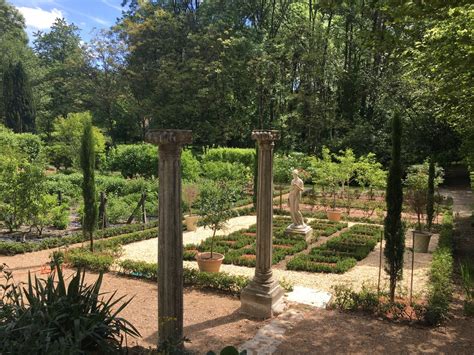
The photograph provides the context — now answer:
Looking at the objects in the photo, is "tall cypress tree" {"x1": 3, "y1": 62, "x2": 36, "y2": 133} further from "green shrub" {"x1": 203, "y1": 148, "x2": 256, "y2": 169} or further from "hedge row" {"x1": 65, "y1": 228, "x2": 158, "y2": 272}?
"hedge row" {"x1": 65, "y1": 228, "x2": 158, "y2": 272}

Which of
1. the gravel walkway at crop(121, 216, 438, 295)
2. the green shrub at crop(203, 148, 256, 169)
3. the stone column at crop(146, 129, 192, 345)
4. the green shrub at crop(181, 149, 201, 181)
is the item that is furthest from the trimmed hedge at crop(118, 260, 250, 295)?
the green shrub at crop(203, 148, 256, 169)

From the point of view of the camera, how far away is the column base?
7.04m

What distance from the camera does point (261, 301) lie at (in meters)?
7.08

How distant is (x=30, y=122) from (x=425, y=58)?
3607 centimetres

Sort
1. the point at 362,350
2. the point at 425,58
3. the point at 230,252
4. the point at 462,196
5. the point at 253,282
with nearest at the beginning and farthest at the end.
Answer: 1. the point at 362,350
2. the point at 253,282
3. the point at 425,58
4. the point at 230,252
5. the point at 462,196

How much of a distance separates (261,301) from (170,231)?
122 inches

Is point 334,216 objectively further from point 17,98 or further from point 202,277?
point 17,98

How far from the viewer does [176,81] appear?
31.2 meters

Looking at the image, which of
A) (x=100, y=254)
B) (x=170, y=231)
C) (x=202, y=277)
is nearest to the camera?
(x=170, y=231)

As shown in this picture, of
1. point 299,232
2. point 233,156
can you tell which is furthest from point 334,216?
point 233,156

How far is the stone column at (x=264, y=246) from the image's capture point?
23.1ft

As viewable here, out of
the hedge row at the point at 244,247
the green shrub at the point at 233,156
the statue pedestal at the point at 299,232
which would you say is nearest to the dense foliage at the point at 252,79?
the green shrub at the point at 233,156

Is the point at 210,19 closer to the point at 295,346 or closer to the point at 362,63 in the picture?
the point at 362,63

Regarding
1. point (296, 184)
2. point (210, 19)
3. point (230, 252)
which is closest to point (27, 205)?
point (230, 252)
